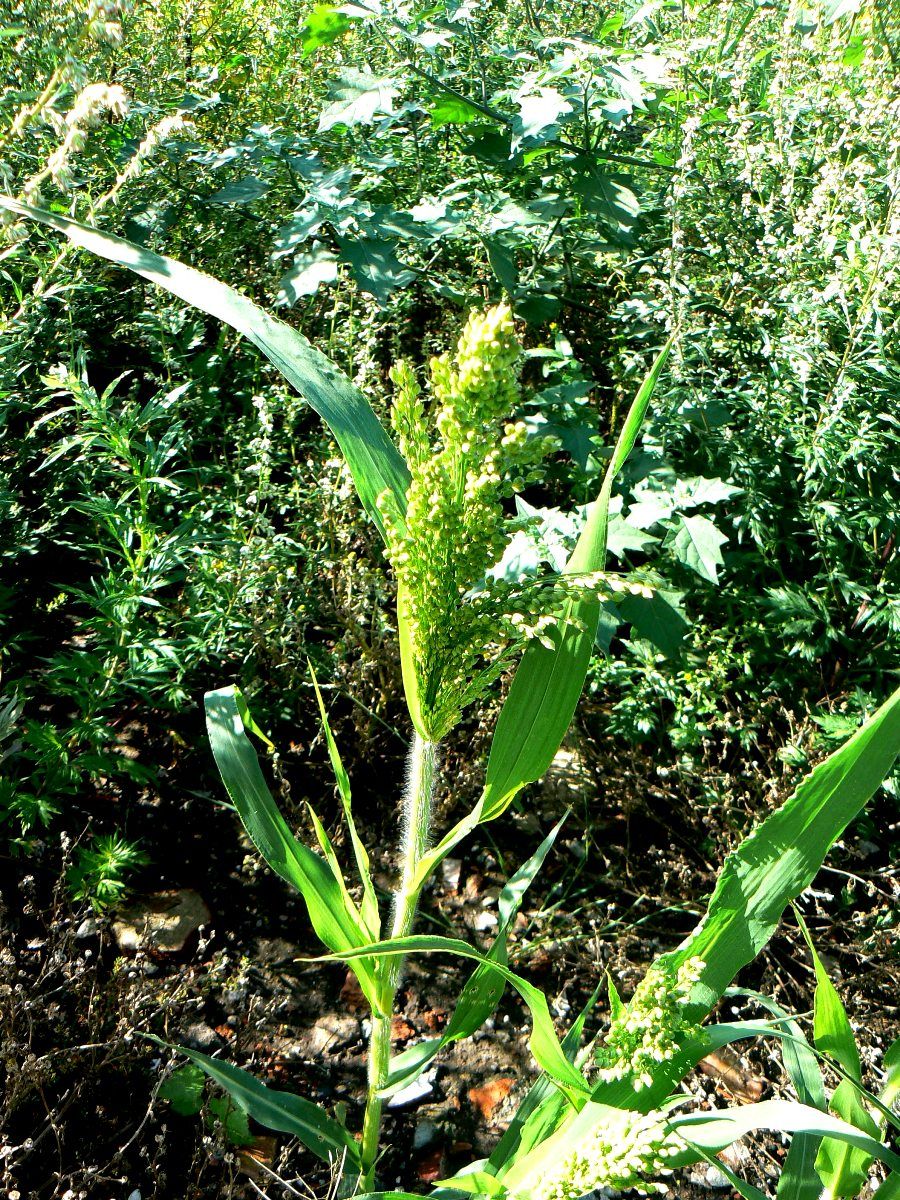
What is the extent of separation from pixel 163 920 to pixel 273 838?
866mm

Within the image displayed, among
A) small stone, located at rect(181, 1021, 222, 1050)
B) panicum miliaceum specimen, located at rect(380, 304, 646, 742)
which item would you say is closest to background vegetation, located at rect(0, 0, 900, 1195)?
small stone, located at rect(181, 1021, 222, 1050)

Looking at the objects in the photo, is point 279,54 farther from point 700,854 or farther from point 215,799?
point 700,854

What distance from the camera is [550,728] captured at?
1.39 m

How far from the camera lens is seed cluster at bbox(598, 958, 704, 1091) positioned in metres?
1.22

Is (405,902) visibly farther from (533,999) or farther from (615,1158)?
(615,1158)

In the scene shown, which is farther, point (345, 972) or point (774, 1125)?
point (345, 972)

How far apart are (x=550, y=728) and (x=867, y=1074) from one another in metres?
1.32

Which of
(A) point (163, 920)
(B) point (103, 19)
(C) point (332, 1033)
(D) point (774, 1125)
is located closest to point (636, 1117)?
(D) point (774, 1125)

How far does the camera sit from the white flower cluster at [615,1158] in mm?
1108

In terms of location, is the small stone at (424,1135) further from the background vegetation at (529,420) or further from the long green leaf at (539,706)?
the long green leaf at (539,706)

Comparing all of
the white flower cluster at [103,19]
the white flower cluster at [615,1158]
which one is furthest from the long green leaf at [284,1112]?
the white flower cluster at [103,19]

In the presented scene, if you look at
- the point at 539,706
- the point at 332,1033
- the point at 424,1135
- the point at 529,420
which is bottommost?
the point at 424,1135

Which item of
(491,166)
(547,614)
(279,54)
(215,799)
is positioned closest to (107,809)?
(215,799)

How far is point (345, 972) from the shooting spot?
2234 millimetres
